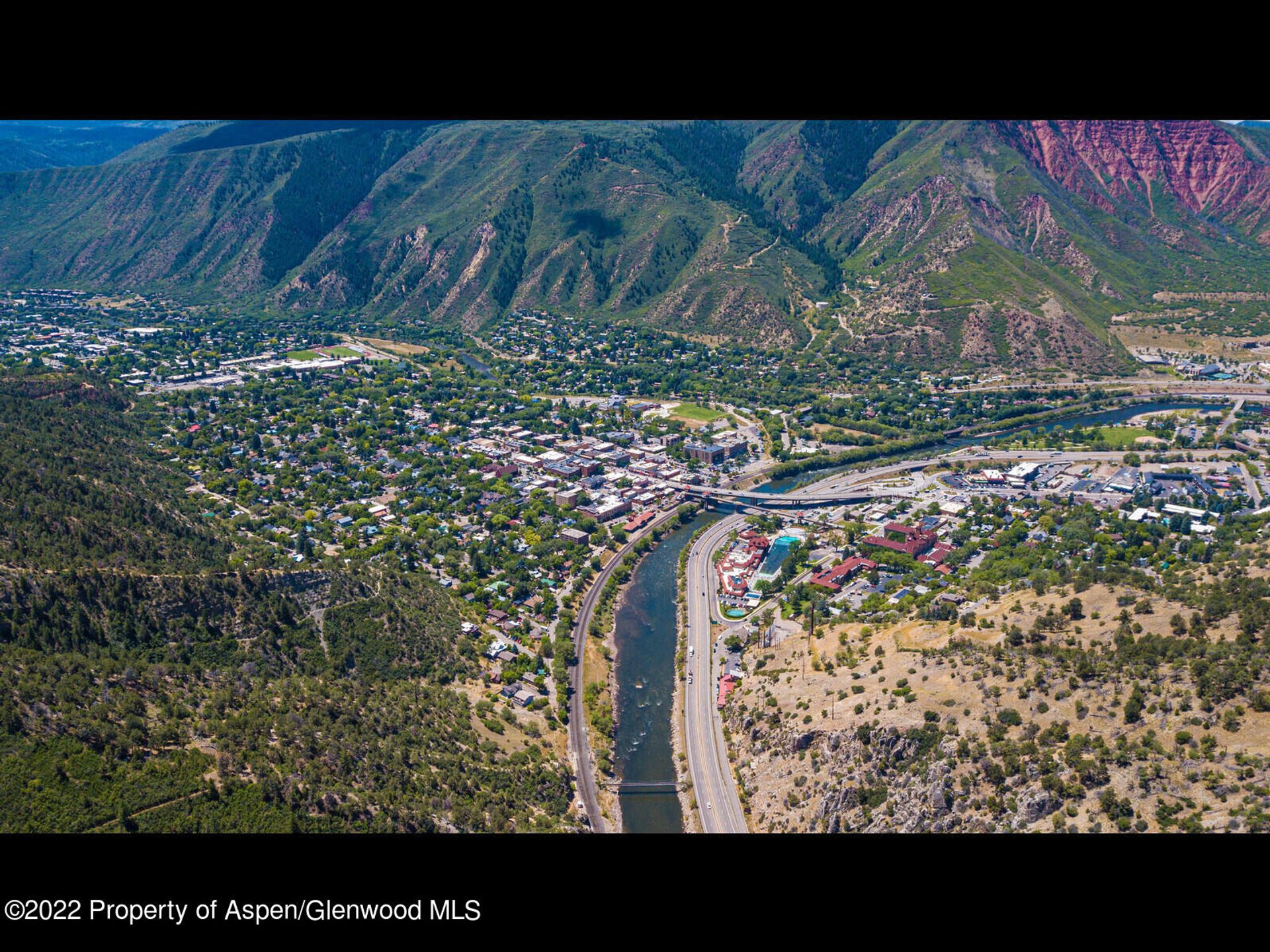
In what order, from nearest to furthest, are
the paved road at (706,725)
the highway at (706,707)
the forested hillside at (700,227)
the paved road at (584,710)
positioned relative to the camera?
the paved road at (706,725), the highway at (706,707), the paved road at (584,710), the forested hillside at (700,227)

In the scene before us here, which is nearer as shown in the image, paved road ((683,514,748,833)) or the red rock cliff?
paved road ((683,514,748,833))

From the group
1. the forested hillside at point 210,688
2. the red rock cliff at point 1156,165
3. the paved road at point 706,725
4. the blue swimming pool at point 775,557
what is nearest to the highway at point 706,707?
the paved road at point 706,725

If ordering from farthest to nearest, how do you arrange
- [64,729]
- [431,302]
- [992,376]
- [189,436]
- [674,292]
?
1. [431,302]
2. [674,292]
3. [992,376]
4. [189,436]
5. [64,729]

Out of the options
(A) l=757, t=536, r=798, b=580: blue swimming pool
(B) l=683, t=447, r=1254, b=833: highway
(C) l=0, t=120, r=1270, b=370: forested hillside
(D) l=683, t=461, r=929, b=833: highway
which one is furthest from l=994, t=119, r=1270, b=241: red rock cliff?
(D) l=683, t=461, r=929, b=833: highway

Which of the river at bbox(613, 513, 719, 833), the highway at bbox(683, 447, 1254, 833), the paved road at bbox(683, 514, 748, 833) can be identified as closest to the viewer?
the paved road at bbox(683, 514, 748, 833)

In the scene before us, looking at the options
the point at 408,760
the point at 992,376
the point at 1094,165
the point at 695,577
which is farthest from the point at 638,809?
the point at 1094,165

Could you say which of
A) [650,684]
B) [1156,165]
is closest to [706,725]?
[650,684]

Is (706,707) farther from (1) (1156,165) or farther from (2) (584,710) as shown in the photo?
(1) (1156,165)

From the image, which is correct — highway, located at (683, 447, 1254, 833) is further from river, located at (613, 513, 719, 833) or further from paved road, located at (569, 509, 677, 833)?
paved road, located at (569, 509, 677, 833)

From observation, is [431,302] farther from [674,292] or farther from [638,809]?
[638,809]

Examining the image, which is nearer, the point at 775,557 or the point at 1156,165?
the point at 775,557

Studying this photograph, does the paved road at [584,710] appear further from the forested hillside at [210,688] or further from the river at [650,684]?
the river at [650,684]
